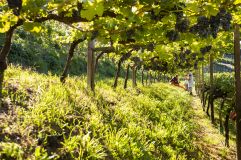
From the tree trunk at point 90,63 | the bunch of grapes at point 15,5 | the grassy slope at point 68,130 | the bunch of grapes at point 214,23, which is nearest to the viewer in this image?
the bunch of grapes at point 15,5

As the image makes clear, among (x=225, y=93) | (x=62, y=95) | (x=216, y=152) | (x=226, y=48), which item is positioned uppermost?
(x=226, y=48)

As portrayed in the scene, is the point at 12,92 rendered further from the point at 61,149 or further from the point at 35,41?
the point at 35,41

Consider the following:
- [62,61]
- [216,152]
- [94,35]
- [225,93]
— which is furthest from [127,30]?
[62,61]

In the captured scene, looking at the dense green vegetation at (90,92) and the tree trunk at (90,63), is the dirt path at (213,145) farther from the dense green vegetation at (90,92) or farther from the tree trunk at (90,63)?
the tree trunk at (90,63)

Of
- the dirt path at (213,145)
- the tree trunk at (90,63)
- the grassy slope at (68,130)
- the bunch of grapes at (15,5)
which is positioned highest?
the bunch of grapes at (15,5)

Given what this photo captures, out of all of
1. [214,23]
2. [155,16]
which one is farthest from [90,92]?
[155,16]

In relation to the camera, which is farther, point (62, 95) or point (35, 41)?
point (35, 41)

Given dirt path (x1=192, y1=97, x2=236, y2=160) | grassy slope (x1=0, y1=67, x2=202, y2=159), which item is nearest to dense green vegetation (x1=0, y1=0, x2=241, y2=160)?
grassy slope (x1=0, y1=67, x2=202, y2=159)

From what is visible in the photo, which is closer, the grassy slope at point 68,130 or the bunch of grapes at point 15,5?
the bunch of grapes at point 15,5

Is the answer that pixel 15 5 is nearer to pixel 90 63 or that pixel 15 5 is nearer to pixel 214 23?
pixel 214 23

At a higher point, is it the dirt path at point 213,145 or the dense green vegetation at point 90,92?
the dense green vegetation at point 90,92

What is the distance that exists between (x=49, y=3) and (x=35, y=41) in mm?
21185

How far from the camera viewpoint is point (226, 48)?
13.3 m

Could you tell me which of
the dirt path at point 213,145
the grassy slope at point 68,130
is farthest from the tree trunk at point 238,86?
the grassy slope at point 68,130
